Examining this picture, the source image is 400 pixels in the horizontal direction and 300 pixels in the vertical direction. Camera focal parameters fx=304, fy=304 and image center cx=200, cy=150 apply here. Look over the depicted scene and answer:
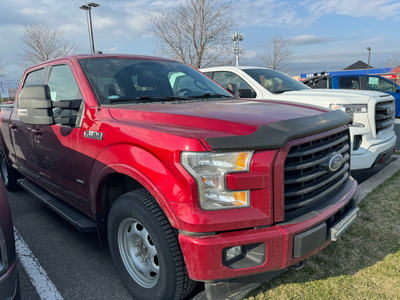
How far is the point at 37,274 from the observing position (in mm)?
2803

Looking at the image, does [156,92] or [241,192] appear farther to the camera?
[156,92]

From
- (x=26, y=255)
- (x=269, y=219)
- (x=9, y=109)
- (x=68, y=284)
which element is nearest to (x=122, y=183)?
(x=68, y=284)

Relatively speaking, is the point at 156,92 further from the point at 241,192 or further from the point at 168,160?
the point at 241,192

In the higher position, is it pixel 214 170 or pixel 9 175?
pixel 214 170

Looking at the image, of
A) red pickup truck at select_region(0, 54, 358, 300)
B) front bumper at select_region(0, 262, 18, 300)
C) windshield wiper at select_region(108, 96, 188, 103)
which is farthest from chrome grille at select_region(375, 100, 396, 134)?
front bumper at select_region(0, 262, 18, 300)

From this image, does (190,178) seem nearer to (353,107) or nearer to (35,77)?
(35,77)

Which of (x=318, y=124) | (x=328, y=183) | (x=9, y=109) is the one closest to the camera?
(x=318, y=124)

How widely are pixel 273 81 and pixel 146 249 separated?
4.65m

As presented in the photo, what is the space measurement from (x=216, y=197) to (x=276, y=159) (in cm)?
42

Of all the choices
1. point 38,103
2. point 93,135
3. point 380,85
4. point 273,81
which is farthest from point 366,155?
point 380,85

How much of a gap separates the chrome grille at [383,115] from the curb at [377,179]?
2.58ft

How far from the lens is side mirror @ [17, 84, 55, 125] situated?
2.62m

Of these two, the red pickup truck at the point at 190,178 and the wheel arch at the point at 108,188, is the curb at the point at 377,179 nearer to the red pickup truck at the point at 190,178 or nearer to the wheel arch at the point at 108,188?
the red pickup truck at the point at 190,178

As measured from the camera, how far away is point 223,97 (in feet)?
11.0
